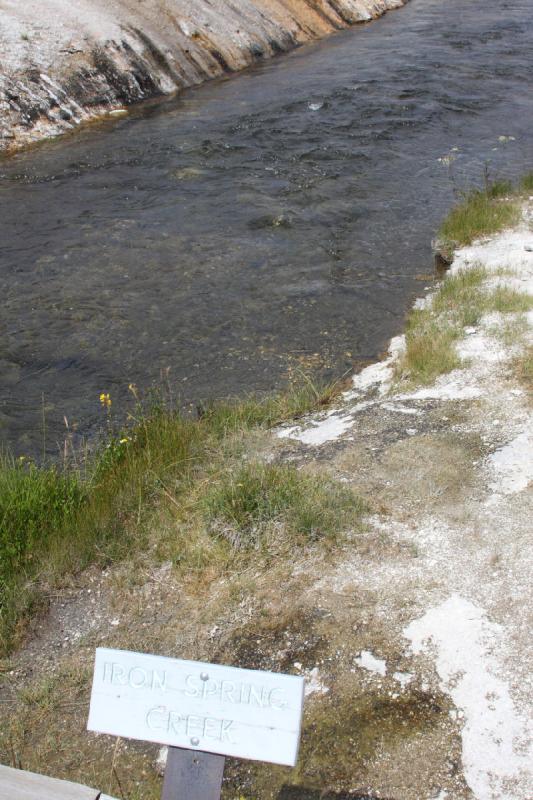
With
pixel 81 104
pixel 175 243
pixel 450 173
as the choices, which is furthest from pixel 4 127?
pixel 450 173

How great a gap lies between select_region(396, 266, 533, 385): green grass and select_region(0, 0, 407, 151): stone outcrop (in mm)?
7647

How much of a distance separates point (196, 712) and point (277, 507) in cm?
212

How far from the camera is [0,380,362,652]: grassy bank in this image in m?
4.41

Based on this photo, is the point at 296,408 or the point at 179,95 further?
the point at 179,95

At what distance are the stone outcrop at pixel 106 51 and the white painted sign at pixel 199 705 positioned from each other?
11.5 metres

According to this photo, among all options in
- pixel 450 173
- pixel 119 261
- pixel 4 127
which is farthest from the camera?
pixel 4 127

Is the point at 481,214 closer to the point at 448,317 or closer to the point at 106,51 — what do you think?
the point at 448,317

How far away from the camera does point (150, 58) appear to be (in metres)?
15.7

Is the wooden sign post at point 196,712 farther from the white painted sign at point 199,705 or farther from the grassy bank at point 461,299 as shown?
the grassy bank at point 461,299

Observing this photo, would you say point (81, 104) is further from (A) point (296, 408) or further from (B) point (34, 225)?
(A) point (296, 408)

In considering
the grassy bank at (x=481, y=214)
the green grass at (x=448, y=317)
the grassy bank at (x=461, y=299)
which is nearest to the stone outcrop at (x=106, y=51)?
the grassy bank at (x=481, y=214)

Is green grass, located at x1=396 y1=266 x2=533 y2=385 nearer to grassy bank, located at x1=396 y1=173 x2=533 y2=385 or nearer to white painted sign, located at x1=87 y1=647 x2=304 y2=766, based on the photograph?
grassy bank, located at x1=396 y1=173 x2=533 y2=385

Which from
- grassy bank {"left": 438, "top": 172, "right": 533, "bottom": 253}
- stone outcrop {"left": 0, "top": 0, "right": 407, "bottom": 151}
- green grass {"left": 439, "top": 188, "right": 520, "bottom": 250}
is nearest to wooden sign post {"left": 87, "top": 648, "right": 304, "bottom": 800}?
grassy bank {"left": 438, "top": 172, "right": 533, "bottom": 253}

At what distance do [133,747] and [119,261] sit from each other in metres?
6.49
